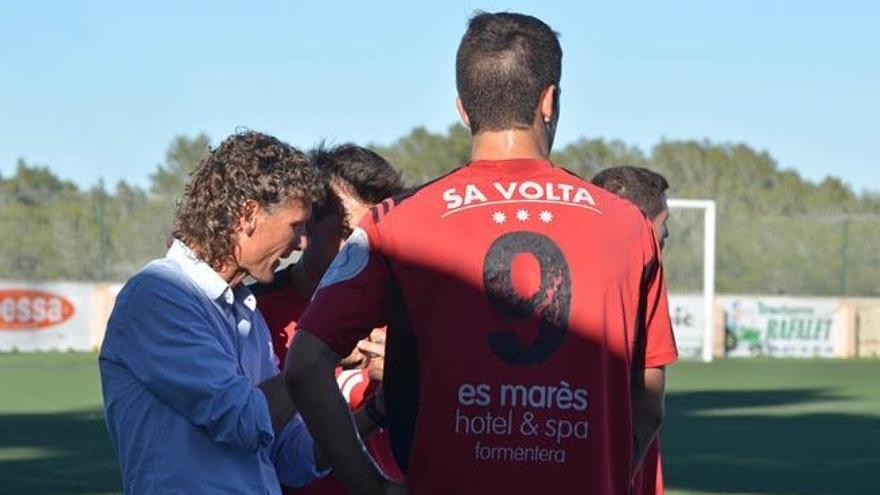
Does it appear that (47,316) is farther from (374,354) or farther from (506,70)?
(506,70)

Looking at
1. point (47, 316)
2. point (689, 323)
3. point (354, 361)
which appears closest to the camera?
point (354, 361)

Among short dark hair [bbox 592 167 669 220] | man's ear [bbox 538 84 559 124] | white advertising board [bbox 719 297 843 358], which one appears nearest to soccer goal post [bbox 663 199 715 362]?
white advertising board [bbox 719 297 843 358]

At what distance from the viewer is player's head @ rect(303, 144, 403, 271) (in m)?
5.50

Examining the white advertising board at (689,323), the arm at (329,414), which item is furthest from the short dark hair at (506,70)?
the white advertising board at (689,323)

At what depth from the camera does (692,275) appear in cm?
3706

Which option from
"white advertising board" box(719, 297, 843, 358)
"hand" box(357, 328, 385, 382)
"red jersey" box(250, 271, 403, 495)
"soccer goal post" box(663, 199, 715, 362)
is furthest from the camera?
"white advertising board" box(719, 297, 843, 358)

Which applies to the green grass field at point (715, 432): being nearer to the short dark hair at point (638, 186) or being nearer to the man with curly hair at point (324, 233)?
the short dark hair at point (638, 186)

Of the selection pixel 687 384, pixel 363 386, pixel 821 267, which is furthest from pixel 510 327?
pixel 821 267

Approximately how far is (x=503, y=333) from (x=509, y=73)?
524 millimetres

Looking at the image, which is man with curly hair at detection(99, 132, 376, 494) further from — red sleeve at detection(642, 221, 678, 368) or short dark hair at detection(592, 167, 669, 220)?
short dark hair at detection(592, 167, 669, 220)

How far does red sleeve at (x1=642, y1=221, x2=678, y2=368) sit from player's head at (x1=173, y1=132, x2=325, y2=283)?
100 cm

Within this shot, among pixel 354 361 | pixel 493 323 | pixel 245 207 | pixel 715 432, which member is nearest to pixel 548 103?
pixel 493 323

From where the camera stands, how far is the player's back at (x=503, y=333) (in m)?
3.59

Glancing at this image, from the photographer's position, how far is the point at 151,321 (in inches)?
168
